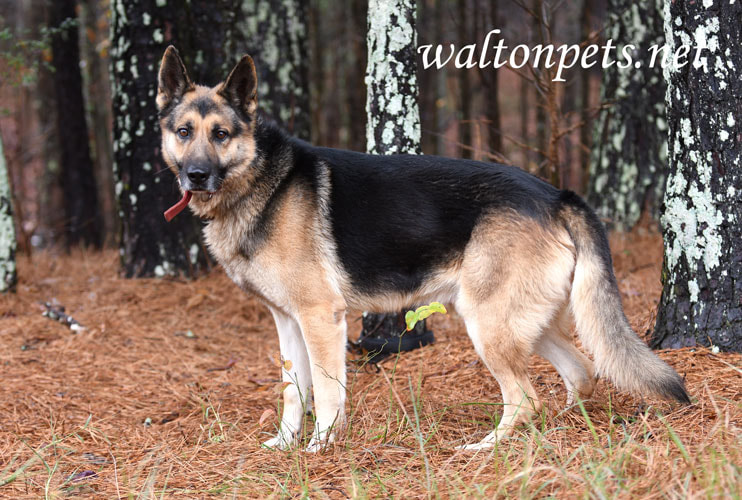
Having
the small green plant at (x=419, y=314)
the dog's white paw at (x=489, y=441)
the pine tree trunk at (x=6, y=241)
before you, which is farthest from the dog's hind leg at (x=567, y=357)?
the pine tree trunk at (x=6, y=241)

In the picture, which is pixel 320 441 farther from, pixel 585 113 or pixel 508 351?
pixel 585 113

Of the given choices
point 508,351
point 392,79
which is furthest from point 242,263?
point 392,79

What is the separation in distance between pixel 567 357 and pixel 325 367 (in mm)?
1373

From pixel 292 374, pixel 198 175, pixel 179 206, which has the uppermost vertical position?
pixel 198 175

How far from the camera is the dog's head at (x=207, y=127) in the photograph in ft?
11.7

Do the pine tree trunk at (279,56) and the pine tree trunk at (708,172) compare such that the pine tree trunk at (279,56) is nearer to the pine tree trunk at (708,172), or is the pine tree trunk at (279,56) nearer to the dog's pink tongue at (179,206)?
the dog's pink tongue at (179,206)

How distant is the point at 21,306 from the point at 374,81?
12.8 feet

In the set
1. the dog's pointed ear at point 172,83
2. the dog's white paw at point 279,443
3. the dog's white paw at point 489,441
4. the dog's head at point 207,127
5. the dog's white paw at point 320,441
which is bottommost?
the dog's white paw at point 279,443

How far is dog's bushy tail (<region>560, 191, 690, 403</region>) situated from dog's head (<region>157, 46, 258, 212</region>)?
185 cm

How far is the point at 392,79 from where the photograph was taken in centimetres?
454

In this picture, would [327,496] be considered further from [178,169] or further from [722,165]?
[722,165]

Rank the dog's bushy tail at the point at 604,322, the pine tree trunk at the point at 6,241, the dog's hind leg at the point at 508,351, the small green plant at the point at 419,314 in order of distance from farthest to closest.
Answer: the pine tree trunk at the point at 6,241 < the dog's hind leg at the point at 508,351 < the dog's bushy tail at the point at 604,322 < the small green plant at the point at 419,314

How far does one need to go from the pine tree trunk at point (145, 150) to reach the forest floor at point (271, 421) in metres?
0.68

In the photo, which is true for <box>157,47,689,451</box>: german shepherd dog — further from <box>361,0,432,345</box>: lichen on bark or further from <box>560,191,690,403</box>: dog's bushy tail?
<box>361,0,432,345</box>: lichen on bark
